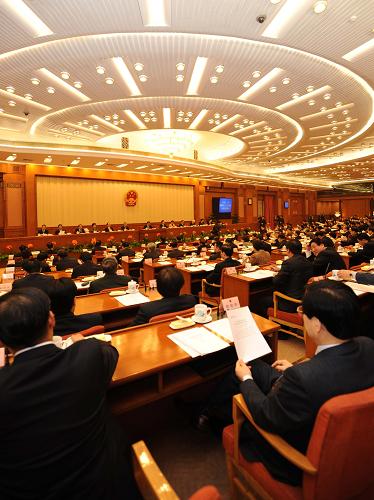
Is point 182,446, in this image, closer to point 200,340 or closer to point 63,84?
point 200,340

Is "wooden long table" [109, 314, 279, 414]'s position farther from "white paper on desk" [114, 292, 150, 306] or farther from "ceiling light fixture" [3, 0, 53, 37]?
"ceiling light fixture" [3, 0, 53, 37]

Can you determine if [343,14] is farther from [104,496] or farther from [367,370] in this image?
[104,496]

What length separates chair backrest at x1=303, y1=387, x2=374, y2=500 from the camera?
3.69 feet

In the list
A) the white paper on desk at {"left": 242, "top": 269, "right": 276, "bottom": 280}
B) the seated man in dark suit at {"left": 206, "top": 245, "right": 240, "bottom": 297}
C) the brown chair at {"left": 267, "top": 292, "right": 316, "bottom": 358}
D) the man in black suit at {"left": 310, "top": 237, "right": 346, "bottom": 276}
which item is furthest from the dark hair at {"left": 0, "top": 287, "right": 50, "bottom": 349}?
the man in black suit at {"left": 310, "top": 237, "right": 346, "bottom": 276}

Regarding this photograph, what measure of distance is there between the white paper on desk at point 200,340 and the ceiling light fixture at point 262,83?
199 inches

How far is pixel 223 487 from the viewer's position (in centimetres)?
193

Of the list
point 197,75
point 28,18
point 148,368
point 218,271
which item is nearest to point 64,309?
point 148,368

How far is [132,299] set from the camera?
3.40 metres

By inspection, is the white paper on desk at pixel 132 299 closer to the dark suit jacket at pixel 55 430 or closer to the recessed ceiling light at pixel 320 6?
the dark suit jacket at pixel 55 430

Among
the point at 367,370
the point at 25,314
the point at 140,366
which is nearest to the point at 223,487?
the point at 140,366

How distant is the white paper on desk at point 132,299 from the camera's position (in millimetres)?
3272

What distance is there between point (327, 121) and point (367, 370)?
8.66 meters

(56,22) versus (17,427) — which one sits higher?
(56,22)

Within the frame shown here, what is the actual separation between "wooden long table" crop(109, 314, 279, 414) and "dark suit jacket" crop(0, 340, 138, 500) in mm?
459
